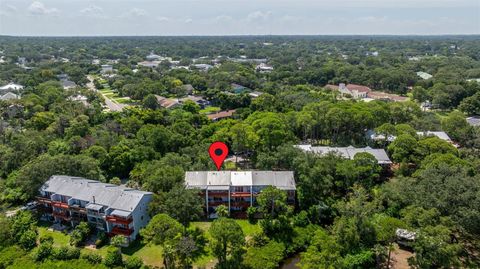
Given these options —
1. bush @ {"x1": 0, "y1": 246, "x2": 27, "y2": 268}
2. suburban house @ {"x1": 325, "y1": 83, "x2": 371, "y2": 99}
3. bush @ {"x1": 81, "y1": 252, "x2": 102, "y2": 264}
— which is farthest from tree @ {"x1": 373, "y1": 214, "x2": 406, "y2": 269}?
suburban house @ {"x1": 325, "y1": 83, "x2": 371, "y2": 99}

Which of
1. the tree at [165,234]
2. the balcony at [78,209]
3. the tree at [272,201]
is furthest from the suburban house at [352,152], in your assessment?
the balcony at [78,209]

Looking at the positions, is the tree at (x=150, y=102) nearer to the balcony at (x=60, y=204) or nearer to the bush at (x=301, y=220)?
the balcony at (x=60, y=204)

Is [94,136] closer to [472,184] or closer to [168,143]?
[168,143]

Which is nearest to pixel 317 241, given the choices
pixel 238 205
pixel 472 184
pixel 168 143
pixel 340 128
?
pixel 238 205

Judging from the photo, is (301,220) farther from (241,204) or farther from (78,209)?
(78,209)

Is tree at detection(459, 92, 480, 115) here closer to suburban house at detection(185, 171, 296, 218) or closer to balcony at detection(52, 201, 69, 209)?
suburban house at detection(185, 171, 296, 218)

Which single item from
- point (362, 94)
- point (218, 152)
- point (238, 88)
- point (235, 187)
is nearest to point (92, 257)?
point (235, 187)

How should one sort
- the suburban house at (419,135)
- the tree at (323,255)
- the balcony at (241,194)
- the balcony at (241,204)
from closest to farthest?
the tree at (323,255) < the balcony at (241,194) < the balcony at (241,204) < the suburban house at (419,135)
